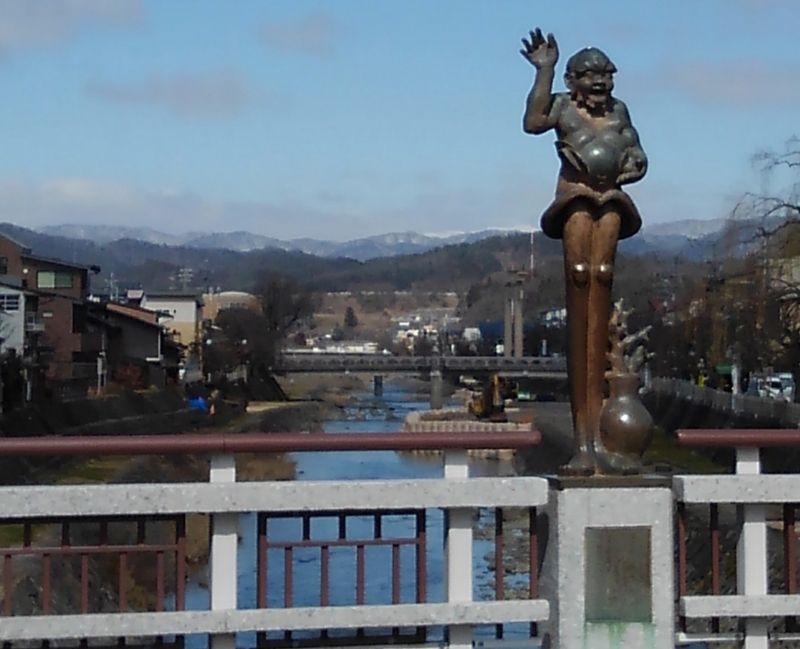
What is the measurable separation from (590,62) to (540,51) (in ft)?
0.78

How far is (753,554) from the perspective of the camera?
6.51 metres

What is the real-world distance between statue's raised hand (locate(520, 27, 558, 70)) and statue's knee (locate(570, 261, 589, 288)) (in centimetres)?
91

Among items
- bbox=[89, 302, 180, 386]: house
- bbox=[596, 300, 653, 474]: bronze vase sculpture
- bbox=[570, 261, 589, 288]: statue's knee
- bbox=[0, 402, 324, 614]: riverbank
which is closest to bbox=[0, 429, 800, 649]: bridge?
bbox=[596, 300, 653, 474]: bronze vase sculpture

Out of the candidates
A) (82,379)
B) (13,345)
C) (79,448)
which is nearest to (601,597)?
(79,448)

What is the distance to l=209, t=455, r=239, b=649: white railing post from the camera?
6172mm

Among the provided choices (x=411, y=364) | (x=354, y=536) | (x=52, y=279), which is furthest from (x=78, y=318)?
(x=354, y=536)

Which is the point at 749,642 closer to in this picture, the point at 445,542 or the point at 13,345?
the point at 445,542

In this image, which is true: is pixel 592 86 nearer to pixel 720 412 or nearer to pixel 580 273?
pixel 580 273

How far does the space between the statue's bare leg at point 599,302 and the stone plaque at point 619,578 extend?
1.76 feet

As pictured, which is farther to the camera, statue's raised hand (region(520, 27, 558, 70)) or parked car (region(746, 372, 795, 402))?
parked car (region(746, 372, 795, 402))

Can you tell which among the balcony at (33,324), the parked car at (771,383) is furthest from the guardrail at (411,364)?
the balcony at (33,324)

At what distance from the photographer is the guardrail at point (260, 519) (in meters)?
6.05

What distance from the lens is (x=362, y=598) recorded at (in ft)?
A: 20.8

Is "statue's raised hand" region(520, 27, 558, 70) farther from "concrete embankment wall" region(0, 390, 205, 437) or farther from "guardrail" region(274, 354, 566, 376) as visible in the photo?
"guardrail" region(274, 354, 566, 376)
